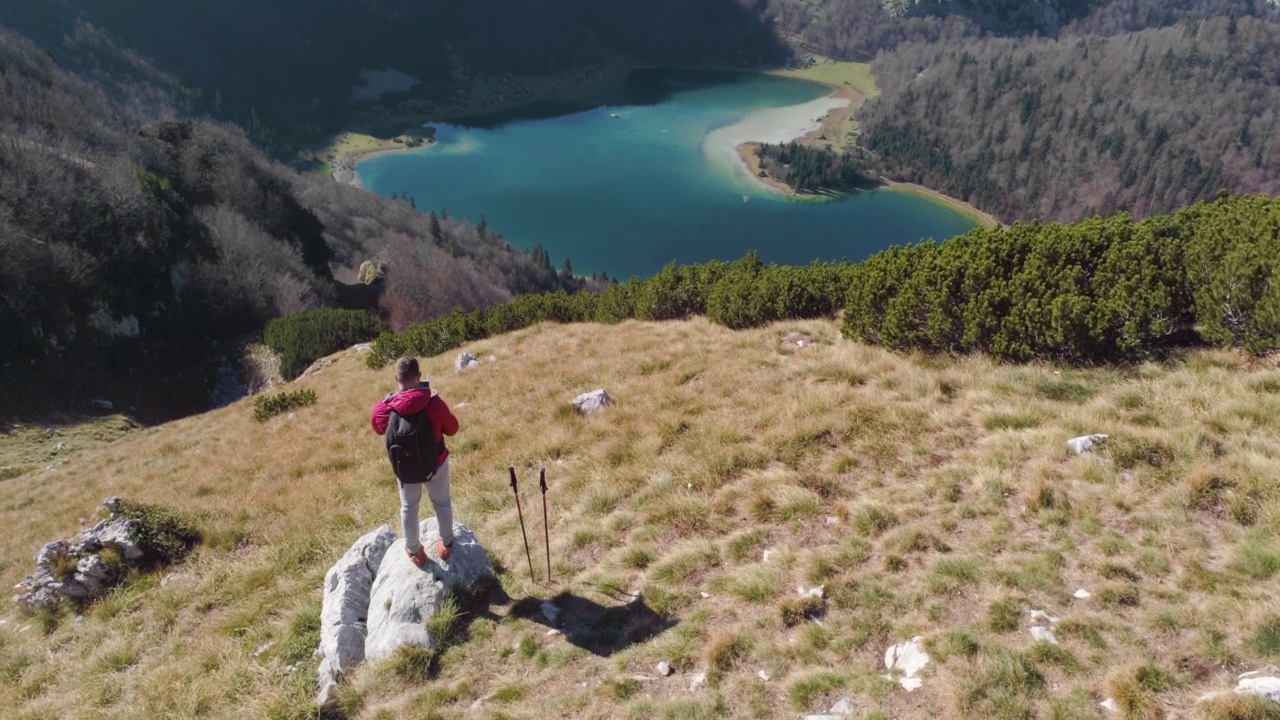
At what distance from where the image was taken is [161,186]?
162ft

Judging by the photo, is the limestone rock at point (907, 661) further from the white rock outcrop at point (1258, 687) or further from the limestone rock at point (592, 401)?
the limestone rock at point (592, 401)

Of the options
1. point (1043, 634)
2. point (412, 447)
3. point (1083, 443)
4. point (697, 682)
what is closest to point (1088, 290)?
point (1083, 443)

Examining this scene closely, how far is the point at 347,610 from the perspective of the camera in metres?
7.81

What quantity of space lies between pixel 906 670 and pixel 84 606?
11793 mm

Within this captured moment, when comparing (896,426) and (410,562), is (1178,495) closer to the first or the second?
(896,426)

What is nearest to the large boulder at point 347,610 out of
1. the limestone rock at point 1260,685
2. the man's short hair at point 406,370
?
the man's short hair at point 406,370

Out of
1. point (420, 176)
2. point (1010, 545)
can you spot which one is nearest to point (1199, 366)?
point (1010, 545)

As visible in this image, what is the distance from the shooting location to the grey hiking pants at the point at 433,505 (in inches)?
305

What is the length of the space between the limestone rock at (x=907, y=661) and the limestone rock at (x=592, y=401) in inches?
315

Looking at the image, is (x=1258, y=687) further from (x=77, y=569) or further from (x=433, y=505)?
(x=77, y=569)

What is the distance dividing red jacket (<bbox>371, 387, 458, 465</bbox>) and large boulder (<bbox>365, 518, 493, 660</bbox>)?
4.33 feet

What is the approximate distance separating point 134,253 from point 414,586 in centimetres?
4632

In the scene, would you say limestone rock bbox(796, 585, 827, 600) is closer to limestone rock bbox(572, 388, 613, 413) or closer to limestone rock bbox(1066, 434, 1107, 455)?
limestone rock bbox(1066, 434, 1107, 455)

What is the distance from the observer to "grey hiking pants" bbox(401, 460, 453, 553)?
25.4ft
